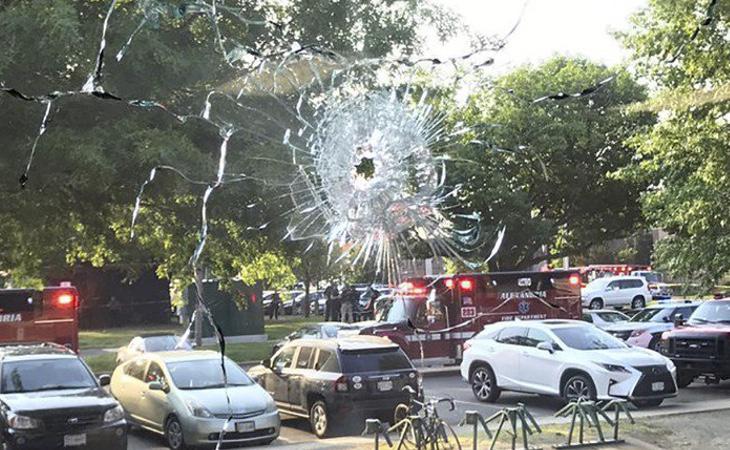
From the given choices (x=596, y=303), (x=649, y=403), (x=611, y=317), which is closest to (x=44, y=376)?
(x=649, y=403)

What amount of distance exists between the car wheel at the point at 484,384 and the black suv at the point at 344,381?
9.33 ft

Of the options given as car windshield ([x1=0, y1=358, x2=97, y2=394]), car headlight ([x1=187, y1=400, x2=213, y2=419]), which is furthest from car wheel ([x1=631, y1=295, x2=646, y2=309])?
car windshield ([x1=0, y1=358, x2=97, y2=394])

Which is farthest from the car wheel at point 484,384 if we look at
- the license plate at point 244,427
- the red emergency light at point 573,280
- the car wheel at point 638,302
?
the car wheel at point 638,302

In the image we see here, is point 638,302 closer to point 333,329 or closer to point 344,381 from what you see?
point 333,329

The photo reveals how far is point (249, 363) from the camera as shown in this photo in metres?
21.5

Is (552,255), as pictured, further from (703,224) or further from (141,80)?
(141,80)

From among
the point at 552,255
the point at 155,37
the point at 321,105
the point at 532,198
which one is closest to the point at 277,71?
the point at 321,105

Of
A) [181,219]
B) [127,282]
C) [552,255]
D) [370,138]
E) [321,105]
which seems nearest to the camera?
[370,138]

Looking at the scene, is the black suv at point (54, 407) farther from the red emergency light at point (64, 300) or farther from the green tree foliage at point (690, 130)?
the green tree foliage at point (690, 130)

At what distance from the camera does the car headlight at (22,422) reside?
10289mm

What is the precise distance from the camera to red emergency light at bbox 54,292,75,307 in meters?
16.1

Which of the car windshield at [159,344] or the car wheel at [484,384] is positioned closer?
the car wheel at [484,384]

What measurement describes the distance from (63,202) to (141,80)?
3405mm

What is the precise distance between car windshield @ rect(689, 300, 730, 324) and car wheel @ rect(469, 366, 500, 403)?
4.10 meters
